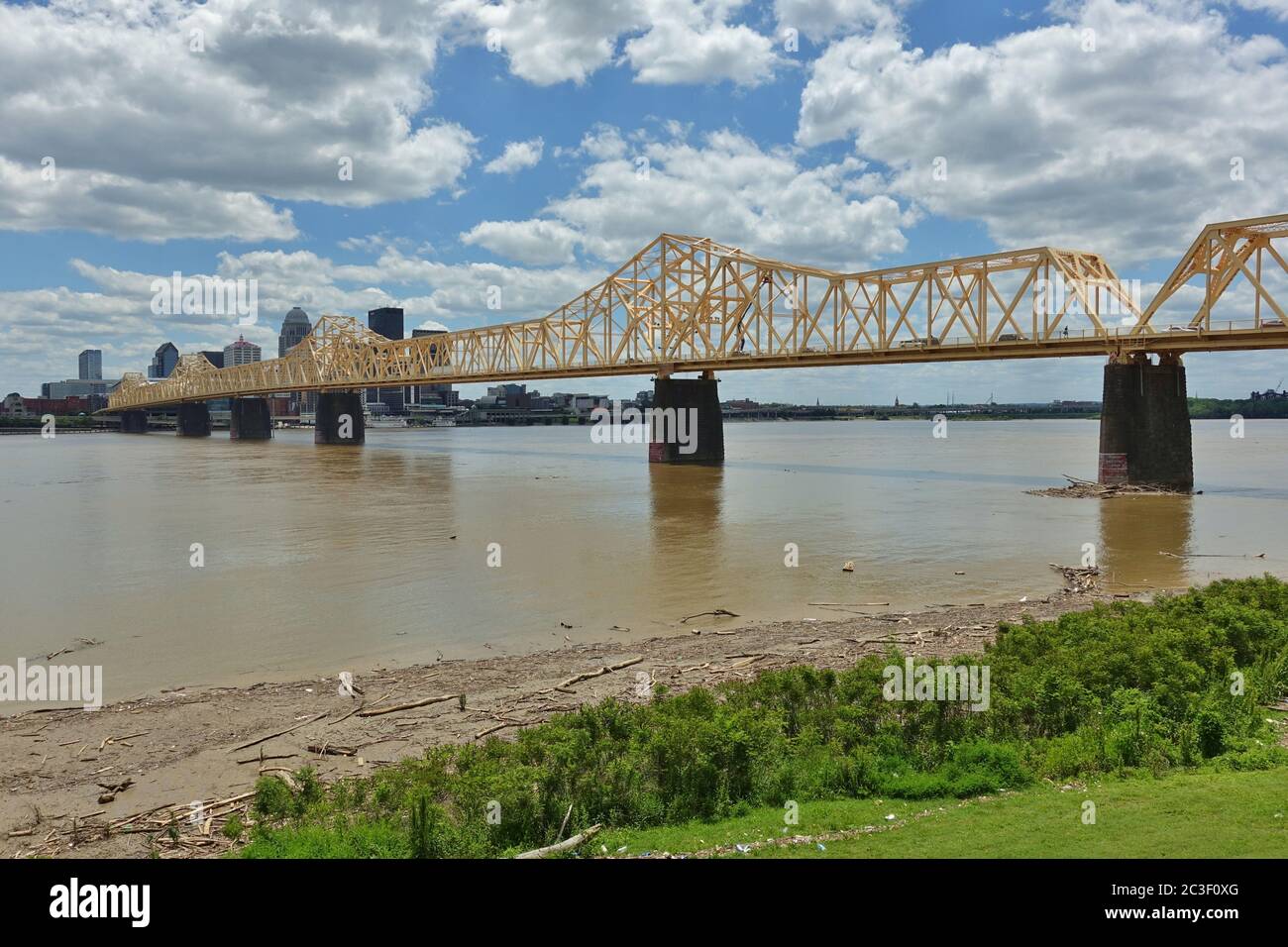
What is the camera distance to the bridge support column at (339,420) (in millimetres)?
113500

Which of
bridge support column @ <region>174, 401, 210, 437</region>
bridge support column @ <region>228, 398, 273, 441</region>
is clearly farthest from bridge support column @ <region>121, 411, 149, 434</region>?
bridge support column @ <region>228, 398, 273, 441</region>

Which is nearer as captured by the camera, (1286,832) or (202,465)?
(1286,832)

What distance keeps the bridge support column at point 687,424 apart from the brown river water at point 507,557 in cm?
1453

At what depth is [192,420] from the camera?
158m

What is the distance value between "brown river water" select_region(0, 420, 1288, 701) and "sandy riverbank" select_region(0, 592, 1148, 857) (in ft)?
4.30

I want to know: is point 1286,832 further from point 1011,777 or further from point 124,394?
point 124,394

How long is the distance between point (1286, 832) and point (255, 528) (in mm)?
29842

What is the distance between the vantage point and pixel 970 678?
9531mm

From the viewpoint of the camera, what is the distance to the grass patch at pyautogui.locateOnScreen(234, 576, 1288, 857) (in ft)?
22.4

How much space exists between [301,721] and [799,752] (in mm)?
5568
